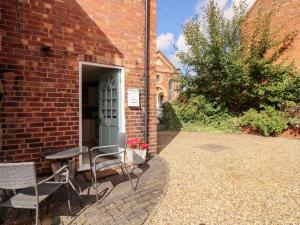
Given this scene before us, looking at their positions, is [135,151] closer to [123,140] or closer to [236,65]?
[123,140]

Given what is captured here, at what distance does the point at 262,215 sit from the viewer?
9.88 feet

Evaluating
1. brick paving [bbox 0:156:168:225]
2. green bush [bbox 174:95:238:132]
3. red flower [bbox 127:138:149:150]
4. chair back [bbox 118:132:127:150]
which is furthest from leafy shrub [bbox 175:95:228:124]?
chair back [bbox 118:132:127:150]

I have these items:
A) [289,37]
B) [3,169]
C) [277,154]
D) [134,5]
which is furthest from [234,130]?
[3,169]

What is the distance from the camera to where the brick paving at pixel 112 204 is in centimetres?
289

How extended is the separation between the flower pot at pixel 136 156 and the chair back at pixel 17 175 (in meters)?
3.02

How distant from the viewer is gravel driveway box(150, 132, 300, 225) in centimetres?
299

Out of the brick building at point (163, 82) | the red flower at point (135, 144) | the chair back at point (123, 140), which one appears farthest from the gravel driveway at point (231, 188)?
the brick building at point (163, 82)

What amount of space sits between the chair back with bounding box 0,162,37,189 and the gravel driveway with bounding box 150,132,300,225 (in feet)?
5.07

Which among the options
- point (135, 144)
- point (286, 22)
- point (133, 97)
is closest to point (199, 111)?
point (286, 22)

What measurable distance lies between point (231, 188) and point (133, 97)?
2929 mm

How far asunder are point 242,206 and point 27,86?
13.0ft

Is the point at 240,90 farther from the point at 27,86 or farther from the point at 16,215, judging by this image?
the point at 16,215

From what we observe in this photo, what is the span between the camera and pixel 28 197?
2635mm

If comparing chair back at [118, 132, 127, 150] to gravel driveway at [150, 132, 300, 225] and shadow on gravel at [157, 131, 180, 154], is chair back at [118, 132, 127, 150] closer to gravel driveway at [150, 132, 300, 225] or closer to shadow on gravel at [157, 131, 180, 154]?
gravel driveway at [150, 132, 300, 225]
